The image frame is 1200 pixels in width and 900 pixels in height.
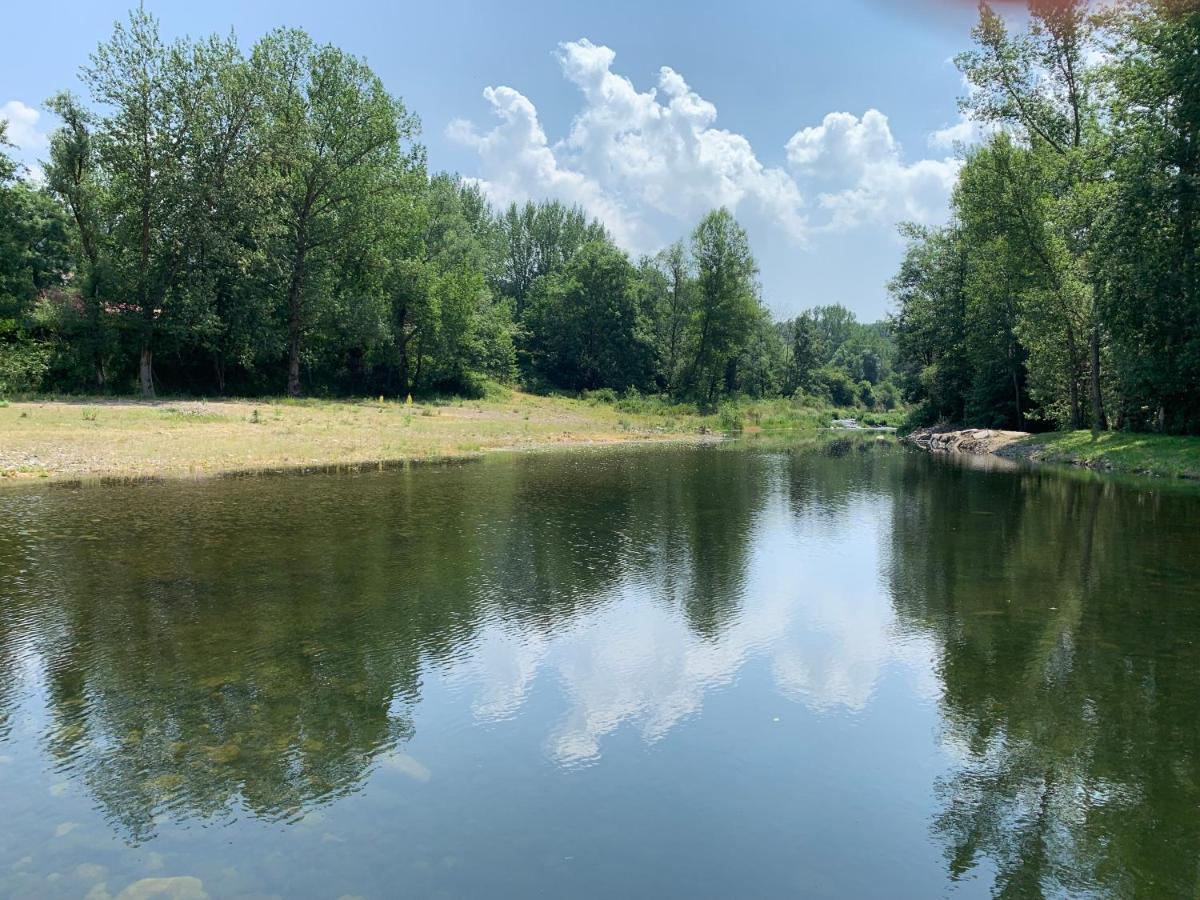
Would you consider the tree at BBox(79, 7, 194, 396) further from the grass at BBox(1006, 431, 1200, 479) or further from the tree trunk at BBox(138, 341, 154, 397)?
the grass at BBox(1006, 431, 1200, 479)

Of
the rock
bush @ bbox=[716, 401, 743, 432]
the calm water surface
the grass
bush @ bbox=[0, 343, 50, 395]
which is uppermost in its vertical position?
bush @ bbox=[0, 343, 50, 395]

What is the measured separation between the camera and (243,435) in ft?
97.6

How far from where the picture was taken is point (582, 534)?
16.5 m

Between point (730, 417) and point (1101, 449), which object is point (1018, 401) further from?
point (730, 417)

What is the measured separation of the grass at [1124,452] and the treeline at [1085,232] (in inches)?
73.7

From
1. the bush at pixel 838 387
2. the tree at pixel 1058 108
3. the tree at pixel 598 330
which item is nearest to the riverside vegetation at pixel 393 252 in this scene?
the tree at pixel 1058 108

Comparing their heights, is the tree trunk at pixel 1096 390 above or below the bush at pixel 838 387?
below

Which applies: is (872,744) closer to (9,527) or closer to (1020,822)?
(1020,822)

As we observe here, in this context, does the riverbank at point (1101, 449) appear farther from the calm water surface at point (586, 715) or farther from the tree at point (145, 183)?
the tree at point (145, 183)

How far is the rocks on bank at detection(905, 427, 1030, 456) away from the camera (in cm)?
4169

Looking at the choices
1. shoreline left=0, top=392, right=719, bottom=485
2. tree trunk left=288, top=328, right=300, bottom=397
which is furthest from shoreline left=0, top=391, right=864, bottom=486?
tree trunk left=288, top=328, right=300, bottom=397

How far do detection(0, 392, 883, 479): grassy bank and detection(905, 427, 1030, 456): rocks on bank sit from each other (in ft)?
50.2

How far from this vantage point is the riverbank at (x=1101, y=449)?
28.2m

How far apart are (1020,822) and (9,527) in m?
17.5
